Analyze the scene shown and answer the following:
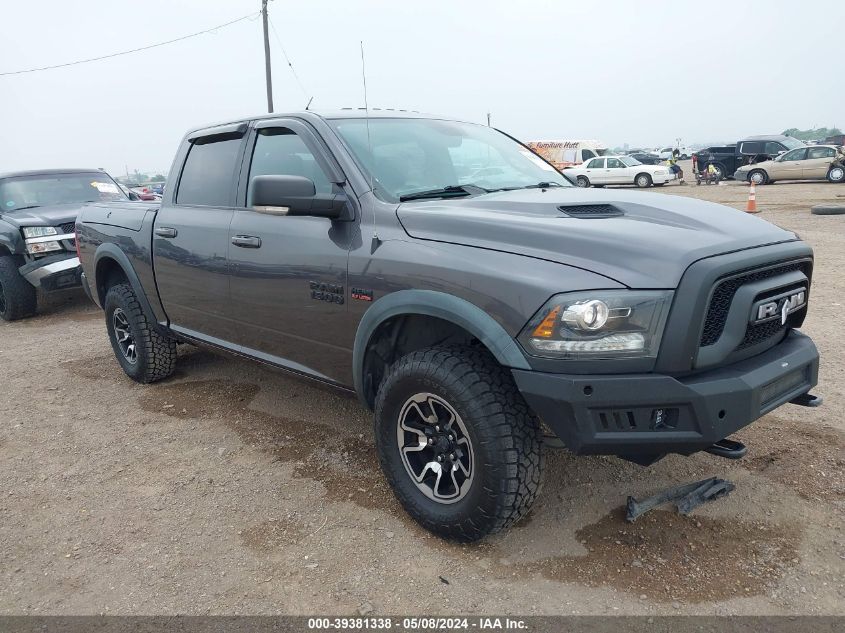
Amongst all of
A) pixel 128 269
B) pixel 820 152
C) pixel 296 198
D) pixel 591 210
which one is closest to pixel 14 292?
pixel 128 269

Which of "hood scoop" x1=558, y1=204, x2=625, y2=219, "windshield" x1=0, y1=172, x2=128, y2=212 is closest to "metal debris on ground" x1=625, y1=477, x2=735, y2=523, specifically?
"hood scoop" x1=558, y1=204, x2=625, y2=219

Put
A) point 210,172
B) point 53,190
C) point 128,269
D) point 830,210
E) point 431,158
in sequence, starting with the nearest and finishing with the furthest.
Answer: point 431,158 < point 210,172 < point 128,269 < point 53,190 < point 830,210

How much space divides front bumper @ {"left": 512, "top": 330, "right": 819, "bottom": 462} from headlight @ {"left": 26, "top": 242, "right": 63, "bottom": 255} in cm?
693

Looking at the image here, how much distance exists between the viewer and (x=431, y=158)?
344 centimetres

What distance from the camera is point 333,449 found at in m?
3.76

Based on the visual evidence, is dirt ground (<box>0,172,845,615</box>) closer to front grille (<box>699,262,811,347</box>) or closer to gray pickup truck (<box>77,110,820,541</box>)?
gray pickup truck (<box>77,110,820,541</box>)

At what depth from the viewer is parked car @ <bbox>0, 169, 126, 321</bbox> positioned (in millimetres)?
7379

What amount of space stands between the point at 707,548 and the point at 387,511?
1398mm

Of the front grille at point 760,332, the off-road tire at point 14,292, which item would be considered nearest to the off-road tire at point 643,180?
the off-road tire at point 14,292

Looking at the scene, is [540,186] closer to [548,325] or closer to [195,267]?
[548,325]

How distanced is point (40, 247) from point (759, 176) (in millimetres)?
24135

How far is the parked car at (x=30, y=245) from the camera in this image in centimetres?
738

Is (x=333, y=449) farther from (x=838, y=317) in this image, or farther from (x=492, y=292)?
(x=838, y=317)

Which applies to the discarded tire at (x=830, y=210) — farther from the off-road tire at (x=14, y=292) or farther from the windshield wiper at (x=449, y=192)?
the off-road tire at (x=14, y=292)
